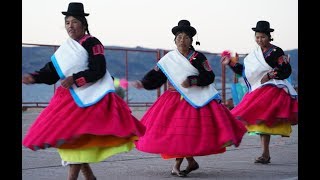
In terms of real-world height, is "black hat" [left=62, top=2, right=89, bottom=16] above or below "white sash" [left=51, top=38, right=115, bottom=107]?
above

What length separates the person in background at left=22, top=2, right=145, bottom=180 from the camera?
7.66 metres

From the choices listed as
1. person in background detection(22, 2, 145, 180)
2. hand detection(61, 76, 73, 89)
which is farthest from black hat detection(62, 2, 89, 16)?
hand detection(61, 76, 73, 89)

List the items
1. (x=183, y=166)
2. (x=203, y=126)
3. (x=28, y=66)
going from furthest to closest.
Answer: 1. (x=28, y=66)
2. (x=183, y=166)
3. (x=203, y=126)

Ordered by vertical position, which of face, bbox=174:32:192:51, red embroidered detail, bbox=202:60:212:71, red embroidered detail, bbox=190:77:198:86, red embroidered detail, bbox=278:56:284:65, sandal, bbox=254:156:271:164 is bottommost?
sandal, bbox=254:156:271:164

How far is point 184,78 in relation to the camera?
9867 millimetres

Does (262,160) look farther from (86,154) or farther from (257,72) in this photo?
(86,154)

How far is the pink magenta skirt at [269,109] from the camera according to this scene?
1119 centimetres

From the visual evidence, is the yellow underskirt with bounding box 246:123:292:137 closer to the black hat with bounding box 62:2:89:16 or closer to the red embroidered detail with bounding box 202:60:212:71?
the red embroidered detail with bounding box 202:60:212:71

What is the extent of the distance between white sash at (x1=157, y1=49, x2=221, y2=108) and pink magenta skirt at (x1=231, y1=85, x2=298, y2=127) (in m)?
1.37

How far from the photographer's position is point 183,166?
431 inches

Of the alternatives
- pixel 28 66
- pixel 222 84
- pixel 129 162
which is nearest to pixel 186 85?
pixel 129 162

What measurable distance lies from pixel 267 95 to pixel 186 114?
201 centimetres
